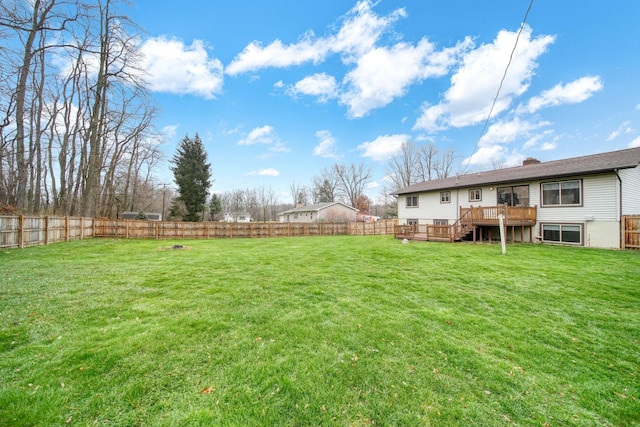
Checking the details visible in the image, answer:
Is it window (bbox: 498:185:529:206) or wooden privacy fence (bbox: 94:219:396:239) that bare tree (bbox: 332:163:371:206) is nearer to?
wooden privacy fence (bbox: 94:219:396:239)

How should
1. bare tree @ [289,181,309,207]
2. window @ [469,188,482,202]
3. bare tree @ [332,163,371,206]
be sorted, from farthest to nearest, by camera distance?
bare tree @ [289,181,309,207]
bare tree @ [332,163,371,206]
window @ [469,188,482,202]

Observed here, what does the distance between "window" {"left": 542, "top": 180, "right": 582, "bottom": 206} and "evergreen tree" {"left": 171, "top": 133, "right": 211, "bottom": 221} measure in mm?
29419

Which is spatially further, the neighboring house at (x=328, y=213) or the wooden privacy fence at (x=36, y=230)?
the neighboring house at (x=328, y=213)

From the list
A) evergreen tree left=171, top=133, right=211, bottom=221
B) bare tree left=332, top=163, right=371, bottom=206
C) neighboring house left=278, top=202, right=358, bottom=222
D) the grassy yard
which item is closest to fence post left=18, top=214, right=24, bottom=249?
the grassy yard

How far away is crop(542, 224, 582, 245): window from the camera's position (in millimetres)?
12000

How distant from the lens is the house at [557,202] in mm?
11023

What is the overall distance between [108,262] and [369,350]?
9.15 metres

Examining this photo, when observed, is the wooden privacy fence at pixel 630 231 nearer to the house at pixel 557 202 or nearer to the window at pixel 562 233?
the house at pixel 557 202

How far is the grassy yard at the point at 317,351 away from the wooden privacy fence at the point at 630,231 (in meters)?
7.48

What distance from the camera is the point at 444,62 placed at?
14.7 metres

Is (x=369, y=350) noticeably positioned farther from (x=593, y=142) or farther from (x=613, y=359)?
(x=593, y=142)

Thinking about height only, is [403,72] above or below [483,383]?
above

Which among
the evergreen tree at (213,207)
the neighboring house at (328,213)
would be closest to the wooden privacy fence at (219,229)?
the neighboring house at (328,213)

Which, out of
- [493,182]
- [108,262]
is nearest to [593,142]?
[493,182]
